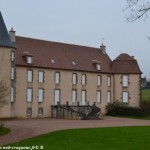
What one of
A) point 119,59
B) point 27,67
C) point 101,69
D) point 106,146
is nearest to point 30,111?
point 27,67

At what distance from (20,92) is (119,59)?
1519cm

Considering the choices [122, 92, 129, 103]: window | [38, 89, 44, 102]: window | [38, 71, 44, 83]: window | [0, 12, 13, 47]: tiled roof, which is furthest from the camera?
[122, 92, 129, 103]: window

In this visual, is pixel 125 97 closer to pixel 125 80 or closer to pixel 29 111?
pixel 125 80

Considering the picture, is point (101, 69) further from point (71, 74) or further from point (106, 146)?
point (106, 146)

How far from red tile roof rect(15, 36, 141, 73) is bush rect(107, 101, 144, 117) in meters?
4.14

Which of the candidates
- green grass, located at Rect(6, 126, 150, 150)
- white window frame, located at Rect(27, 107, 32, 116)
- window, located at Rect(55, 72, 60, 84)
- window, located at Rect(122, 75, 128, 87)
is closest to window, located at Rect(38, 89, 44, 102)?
white window frame, located at Rect(27, 107, 32, 116)

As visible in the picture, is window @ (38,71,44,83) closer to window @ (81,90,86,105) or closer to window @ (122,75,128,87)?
window @ (81,90,86,105)

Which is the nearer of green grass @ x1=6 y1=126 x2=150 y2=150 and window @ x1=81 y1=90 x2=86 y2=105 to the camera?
green grass @ x1=6 y1=126 x2=150 y2=150

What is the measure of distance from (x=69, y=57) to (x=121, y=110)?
833 centimetres

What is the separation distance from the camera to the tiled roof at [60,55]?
4058 cm

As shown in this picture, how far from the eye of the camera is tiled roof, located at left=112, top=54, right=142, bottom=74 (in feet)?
156

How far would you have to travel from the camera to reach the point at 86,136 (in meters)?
19.3

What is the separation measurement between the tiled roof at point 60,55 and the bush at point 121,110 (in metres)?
4.17

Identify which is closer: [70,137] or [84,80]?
[70,137]
